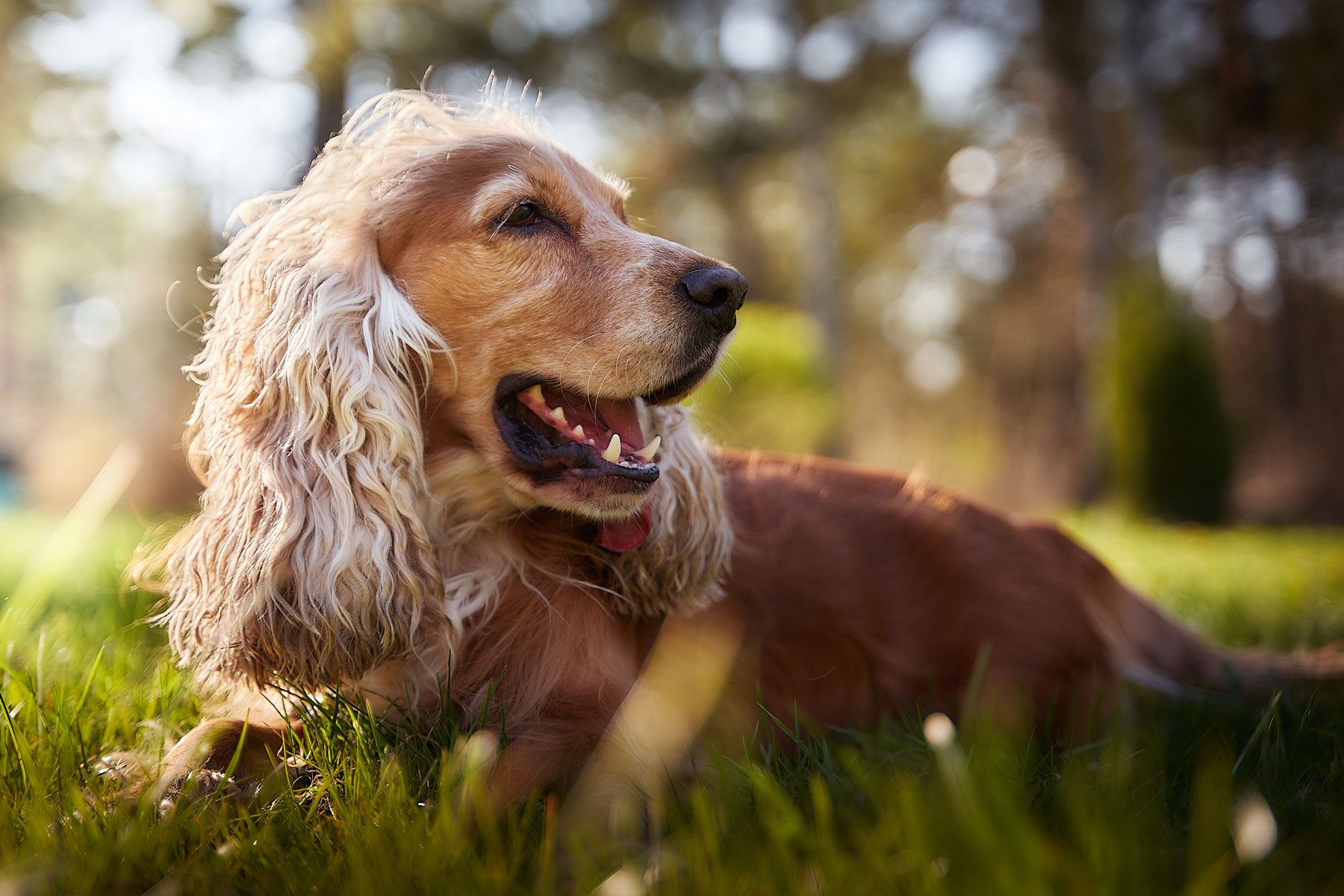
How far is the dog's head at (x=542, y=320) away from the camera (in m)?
1.88

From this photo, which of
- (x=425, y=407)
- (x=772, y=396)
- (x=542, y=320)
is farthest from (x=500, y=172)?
(x=772, y=396)

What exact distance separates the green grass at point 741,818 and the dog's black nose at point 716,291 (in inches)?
33.2

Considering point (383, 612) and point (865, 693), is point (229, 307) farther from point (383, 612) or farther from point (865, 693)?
point (865, 693)

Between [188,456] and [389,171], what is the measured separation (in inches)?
29.0

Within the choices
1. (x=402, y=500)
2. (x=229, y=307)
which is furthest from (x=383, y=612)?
(x=229, y=307)

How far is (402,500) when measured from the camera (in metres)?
1.82

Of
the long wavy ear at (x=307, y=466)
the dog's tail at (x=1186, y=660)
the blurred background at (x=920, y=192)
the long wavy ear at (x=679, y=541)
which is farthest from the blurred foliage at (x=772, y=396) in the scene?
the long wavy ear at (x=307, y=466)

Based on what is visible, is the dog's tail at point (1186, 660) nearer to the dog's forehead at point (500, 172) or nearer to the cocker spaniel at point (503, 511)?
the cocker spaniel at point (503, 511)

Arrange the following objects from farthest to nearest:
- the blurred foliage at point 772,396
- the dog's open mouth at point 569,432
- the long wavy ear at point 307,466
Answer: the blurred foliage at point 772,396 < the dog's open mouth at point 569,432 < the long wavy ear at point 307,466

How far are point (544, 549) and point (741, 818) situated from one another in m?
0.79

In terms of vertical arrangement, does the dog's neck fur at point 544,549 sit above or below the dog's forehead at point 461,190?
below

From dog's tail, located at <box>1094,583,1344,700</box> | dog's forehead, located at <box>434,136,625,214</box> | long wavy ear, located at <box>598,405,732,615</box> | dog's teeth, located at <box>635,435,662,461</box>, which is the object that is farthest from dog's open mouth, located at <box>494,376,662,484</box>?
dog's tail, located at <box>1094,583,1344,700</box>

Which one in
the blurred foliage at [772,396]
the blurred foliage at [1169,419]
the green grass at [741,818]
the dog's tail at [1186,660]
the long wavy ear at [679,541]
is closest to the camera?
the green grass at [741,818]

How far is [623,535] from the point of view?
1.96m
